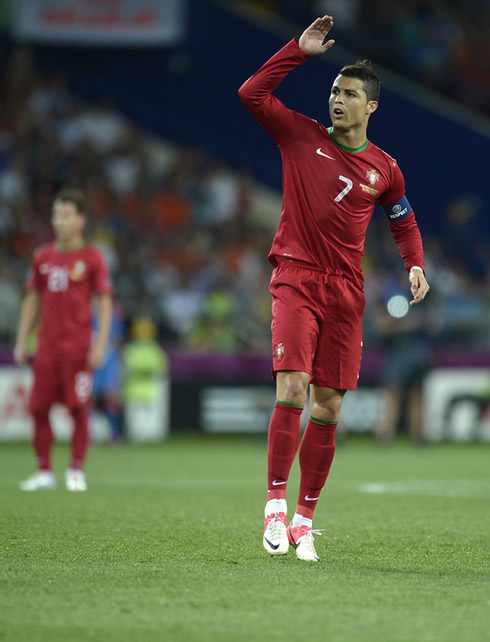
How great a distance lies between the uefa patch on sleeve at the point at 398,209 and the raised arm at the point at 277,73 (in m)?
0.77

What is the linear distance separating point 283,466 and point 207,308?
1174 cm

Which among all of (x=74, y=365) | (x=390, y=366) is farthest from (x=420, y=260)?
(x=390, y=366)

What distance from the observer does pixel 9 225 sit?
16734 mm

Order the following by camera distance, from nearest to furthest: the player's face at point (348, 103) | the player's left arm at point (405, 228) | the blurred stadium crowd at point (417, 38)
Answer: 1. the player's face at point (348, 103)
2. the player's left arm at point (405, 228)
3. the blurred stadium crowd at point (417, 38)

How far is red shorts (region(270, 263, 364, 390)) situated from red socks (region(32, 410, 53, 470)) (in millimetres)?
3800

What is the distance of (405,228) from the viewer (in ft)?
18.6

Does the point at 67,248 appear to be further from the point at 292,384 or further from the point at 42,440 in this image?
the point at 292,384

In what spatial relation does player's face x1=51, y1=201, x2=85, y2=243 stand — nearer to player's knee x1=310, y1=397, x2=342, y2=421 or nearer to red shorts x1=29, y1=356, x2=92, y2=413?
red shorts x1=29, y1=356, x2=92, y2=413

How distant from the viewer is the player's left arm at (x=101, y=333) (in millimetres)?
8523

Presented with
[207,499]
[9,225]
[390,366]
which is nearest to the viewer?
[207,499]

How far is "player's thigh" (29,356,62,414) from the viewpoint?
27.8 ft

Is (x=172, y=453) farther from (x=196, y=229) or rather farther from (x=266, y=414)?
(x=196, y=229)

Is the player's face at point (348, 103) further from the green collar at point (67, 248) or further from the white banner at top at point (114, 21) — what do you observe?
the white banner at top at point (114, 21)

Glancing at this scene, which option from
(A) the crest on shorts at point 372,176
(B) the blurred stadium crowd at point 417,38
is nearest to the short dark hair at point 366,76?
(A) the crest on shorts at point 372,176
